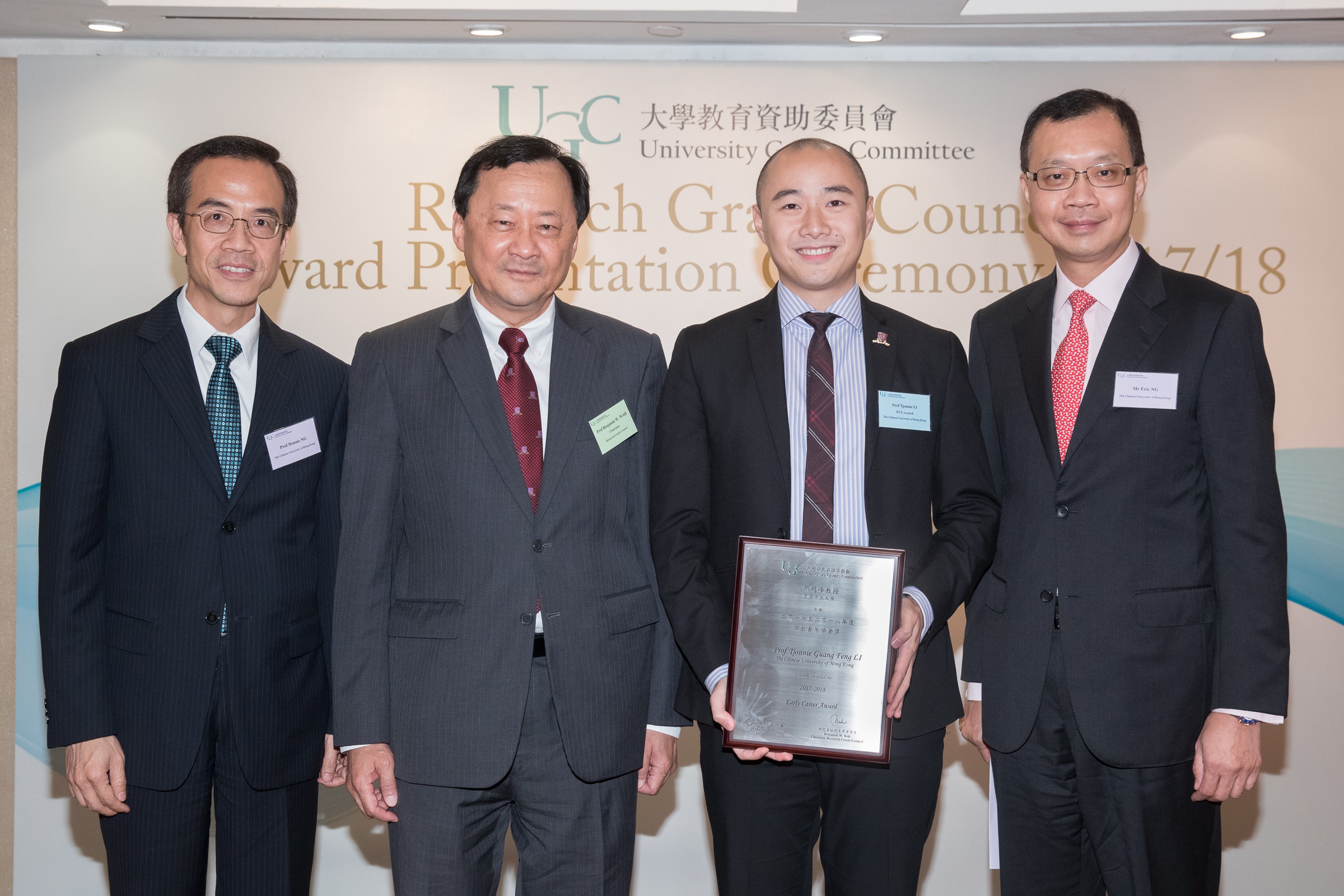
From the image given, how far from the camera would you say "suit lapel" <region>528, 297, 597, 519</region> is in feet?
7.52

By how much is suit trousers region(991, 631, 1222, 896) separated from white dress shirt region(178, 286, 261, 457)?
78.8 inches

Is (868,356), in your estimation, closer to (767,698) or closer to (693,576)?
(693,576)

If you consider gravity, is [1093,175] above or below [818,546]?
above

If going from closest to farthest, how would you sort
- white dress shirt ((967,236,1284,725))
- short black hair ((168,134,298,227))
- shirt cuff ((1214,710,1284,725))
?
1. shirt cuff ((1214,710,1284,725))
2. white dress shirt ((967,236,1284,725))
3. short black hair ((168,134,298,227))

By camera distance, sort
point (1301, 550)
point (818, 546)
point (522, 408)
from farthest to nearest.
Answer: point (1301, 550), point (522, 408), point (818, 546)

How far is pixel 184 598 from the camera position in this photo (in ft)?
7.88

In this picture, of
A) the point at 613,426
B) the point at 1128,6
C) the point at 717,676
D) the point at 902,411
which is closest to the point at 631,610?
the point at 717,676

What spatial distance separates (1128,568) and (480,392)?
59.3 inches

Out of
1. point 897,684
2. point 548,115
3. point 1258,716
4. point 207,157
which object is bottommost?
point 1258,716

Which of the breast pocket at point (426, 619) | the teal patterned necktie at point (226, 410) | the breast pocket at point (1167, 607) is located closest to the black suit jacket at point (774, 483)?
the breast pocket at point (1167, 607)

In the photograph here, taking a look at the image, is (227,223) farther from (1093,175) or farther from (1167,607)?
(1167,607)

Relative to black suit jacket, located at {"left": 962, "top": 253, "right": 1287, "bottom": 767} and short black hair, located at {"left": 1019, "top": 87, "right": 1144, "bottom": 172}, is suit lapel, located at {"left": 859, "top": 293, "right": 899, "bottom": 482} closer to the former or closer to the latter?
black suit jacket, located at {"left": 962, "top": 253, "right": 1287, "bottom": 767}

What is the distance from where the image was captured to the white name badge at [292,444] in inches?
97.4

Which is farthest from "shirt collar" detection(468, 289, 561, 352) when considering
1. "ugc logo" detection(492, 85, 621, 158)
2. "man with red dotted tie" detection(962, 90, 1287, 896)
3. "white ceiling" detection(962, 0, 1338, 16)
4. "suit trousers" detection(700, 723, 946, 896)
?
"white ceiling" detection(962, 0, 1338, 16)
